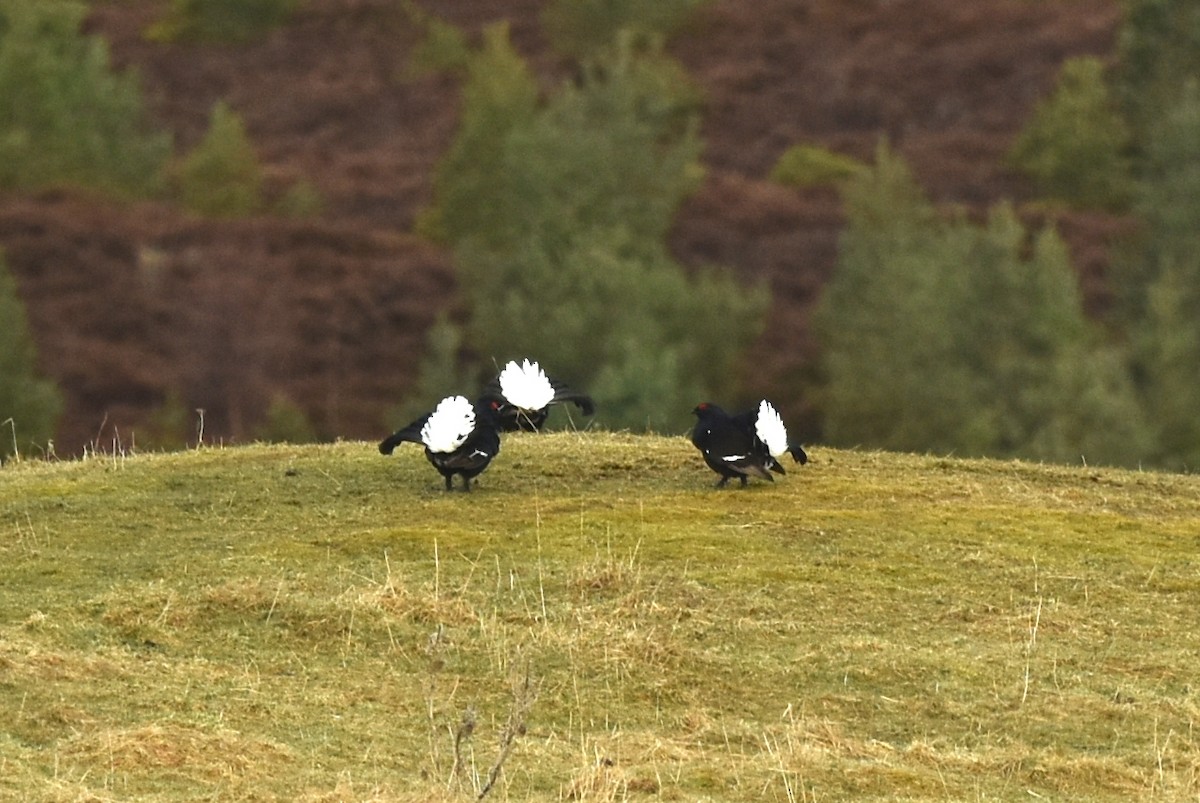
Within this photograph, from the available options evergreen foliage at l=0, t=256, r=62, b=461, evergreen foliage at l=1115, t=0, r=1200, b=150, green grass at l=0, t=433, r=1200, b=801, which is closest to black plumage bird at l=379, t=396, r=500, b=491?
green grass at l=0, t=433, r=1200, b=801

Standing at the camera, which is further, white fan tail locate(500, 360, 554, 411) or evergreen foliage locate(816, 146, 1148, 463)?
evergreen foliage locate(816, 146, 1148, 463)

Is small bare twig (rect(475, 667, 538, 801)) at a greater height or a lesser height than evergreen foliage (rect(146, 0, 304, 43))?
lesser

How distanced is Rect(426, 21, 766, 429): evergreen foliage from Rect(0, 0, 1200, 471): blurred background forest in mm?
147

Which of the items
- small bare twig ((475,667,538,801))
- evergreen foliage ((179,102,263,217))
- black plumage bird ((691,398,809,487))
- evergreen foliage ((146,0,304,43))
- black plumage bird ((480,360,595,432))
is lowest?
small bare twig ((475,667,538,801))

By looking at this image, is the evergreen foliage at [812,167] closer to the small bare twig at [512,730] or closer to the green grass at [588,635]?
the green grass at [588,635]

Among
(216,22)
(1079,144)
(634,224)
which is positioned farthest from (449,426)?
(216,22)

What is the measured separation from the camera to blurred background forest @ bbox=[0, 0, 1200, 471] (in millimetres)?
66688

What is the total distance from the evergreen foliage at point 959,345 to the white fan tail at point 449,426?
148 ft

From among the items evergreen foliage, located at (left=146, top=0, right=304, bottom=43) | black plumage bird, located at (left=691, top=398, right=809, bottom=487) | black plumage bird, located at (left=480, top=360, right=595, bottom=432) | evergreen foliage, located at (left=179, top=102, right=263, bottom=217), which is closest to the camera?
black plumage bird, located at (left=691, top=398, right=809, bottom=487)

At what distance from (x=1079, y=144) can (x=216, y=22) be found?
42.6 meters

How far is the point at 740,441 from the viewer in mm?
18781

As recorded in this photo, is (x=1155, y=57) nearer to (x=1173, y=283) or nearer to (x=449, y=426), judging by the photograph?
(x=1173, y=283)

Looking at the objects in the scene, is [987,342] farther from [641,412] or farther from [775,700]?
[775,700]

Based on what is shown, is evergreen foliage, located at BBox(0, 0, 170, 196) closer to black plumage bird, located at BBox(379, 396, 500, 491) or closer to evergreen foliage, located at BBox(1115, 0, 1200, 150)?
evergreen foliage, located at BBox(1115, 0, 1200, 150)
